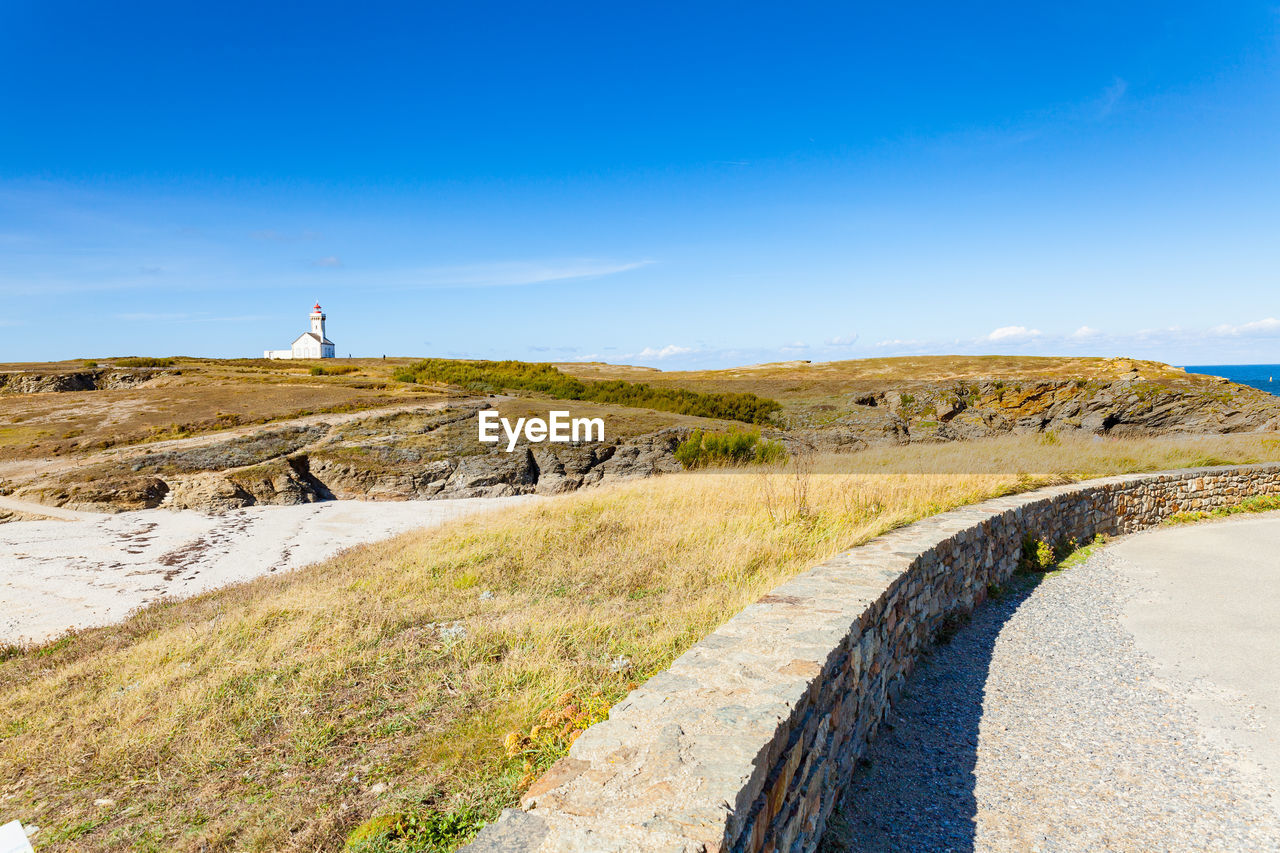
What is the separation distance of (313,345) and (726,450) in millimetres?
54363

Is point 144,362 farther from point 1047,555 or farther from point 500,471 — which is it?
point 1047,555

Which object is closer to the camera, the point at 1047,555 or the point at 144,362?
the point at 1047,555

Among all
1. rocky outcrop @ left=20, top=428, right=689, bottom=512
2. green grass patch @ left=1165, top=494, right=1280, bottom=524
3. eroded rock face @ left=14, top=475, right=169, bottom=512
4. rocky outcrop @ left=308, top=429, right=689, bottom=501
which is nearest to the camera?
green grass patch @ left=1165, top=494, right=1280, bottom=524

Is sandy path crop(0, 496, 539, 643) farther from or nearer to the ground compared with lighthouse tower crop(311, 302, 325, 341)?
nearer to the ground

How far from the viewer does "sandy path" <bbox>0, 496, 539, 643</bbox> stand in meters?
7.53

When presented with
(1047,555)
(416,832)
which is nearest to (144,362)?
(416,832)

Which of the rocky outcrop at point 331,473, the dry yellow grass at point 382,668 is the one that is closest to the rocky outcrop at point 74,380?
the rocky outcrop at point 331,473

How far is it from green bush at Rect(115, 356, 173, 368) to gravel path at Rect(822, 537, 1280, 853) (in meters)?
37.8

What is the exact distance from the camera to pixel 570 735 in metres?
3.07

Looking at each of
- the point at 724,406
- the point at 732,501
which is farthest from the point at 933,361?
the point at 732,501

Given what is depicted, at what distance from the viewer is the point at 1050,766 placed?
352 cm

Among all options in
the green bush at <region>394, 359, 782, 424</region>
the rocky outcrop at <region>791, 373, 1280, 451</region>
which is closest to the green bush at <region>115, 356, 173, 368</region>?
the green bush at <region>394, 359, 782, 424</region>

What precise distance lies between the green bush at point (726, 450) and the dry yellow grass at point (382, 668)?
212 inches

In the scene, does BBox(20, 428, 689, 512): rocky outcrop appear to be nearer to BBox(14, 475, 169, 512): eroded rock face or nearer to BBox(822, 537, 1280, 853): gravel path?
BBox(14, 475, 169, 512): eroded rock face
